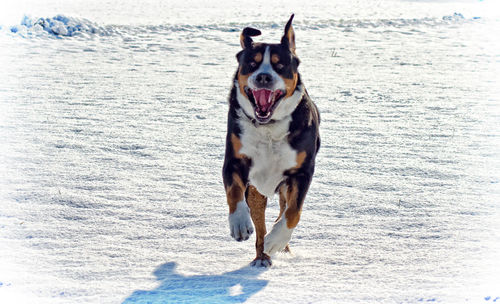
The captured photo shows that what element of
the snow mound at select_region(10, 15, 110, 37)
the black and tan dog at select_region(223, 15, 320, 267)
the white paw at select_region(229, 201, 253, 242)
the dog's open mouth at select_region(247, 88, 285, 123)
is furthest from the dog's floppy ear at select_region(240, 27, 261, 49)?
the snow mound at select_region(10, 15, 110, 37)

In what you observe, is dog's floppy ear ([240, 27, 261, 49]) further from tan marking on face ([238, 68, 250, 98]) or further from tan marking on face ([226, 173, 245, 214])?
tan marking on face ([226, 173, 245, 214])

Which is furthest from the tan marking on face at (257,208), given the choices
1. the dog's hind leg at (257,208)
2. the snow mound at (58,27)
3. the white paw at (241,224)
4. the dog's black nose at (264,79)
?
the snow mound at (58,27)

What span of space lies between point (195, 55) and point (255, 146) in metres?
11.2

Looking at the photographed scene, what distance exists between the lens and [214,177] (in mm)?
7145

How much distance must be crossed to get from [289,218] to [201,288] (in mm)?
799

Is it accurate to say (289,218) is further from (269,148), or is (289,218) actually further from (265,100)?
(265,100)

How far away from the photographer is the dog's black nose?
14.4ft

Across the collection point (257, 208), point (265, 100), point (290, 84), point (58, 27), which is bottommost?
point (58, 27)

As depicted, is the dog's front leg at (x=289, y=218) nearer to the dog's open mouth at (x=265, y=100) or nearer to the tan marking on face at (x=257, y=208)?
the tan marking on face at (x=257, y=208)

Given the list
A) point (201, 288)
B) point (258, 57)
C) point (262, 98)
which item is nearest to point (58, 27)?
point (258, 57)

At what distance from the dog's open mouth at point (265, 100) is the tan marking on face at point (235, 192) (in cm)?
49

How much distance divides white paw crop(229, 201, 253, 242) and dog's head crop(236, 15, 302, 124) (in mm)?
644

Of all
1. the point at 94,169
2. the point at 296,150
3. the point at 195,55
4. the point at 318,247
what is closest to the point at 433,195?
the point at 318,247

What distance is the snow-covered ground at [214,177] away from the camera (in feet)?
14.4
